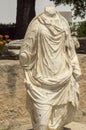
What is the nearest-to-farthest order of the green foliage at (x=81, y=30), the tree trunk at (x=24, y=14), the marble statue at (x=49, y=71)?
the marble statue at (x=49, y=71), the tree trunk at (x=24, y=14), the green foliage at (x=81, y=30)

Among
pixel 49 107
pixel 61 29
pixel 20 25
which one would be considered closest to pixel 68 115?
pixel 49 107

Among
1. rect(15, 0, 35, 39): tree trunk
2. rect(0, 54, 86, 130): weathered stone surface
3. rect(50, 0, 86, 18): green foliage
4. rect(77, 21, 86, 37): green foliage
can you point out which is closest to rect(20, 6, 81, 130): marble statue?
rect(0, 54, 86, 130): weathered stone surface

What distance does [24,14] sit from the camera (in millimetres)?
15875

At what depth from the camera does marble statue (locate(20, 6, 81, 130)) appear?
738 cm

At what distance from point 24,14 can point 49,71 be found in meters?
8.59

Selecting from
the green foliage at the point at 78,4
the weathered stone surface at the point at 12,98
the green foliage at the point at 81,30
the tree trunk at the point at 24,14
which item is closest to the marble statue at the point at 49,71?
the weathered stone surface at the point at 12,98

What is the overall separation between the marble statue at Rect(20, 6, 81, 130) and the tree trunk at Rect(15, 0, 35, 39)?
27.2 ft

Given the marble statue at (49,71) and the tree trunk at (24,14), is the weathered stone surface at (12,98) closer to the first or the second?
the marble statue at (49,71)

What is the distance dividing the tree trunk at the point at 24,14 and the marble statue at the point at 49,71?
8.28m

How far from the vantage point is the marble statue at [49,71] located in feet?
24.2

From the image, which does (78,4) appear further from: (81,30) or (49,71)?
(49,71)

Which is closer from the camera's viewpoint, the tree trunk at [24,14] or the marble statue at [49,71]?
the marble statue at [49,71]

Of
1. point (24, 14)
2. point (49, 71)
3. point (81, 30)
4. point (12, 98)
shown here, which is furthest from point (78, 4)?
point (49, 71)

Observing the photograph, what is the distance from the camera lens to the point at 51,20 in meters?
7.49
